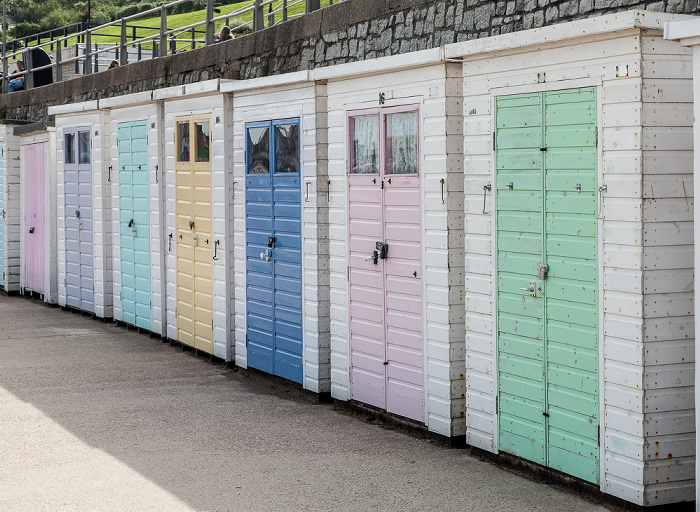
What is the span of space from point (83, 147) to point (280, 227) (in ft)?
20.3

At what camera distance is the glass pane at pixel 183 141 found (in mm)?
11945

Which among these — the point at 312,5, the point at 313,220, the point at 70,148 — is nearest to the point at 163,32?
the point at 70,148

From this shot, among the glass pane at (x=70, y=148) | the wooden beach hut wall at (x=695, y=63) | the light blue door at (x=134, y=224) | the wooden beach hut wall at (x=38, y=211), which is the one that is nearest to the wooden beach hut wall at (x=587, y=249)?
the wooden beach hut wall at (x=695, y=63)

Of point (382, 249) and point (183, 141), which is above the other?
point (183, 141)

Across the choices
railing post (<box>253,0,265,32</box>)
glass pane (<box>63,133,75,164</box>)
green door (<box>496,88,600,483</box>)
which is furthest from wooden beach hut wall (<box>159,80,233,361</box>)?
green door (<box>496,88,600,483</box>)

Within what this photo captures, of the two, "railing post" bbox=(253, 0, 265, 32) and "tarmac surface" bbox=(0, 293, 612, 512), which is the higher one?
"railing post" bbox=(253, 0, 265, 32)

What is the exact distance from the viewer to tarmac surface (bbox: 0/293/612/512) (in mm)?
6375

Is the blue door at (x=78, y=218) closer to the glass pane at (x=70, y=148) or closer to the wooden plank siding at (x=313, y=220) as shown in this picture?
the glass pane at (x=70, y=148)

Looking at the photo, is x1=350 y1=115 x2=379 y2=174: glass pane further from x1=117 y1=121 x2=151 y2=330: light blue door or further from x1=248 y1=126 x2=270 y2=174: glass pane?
x1=117 y1=121 x2=151 y2=330: light blue door

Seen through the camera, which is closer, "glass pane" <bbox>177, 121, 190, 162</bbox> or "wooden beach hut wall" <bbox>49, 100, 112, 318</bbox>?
"glass pane" <bbox>177, 121, 190, 162</bbox>

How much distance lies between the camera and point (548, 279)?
259 inches

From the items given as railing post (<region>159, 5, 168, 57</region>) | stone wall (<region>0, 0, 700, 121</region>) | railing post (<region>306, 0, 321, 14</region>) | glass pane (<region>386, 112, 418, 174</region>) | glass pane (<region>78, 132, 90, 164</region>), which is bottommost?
glass pane (<region>386, 112, 418, 174</region>)

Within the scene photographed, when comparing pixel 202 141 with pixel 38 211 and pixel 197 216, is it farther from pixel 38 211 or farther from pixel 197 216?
pixel 38 211

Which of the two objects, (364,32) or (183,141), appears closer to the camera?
(364,32)
